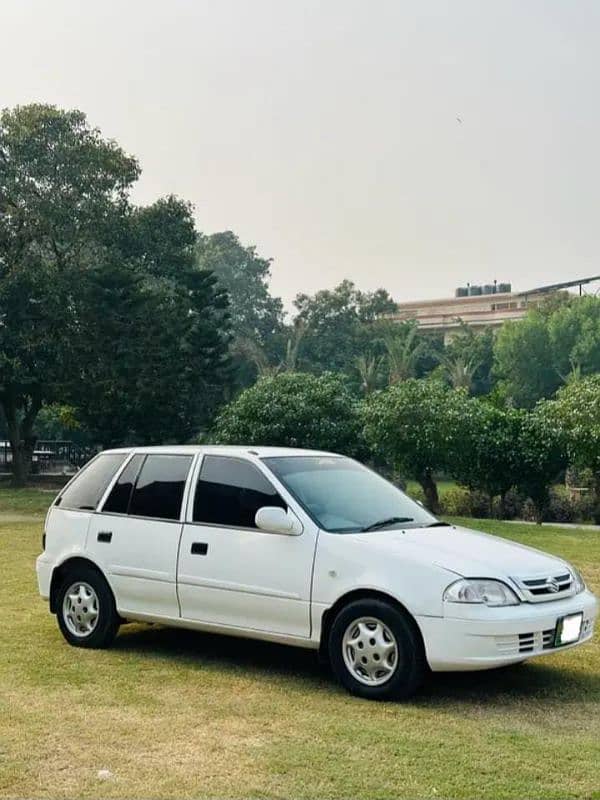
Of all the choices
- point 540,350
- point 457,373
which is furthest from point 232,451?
point 540,350

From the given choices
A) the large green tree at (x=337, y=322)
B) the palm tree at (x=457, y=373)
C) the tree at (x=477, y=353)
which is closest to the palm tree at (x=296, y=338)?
the large green tree at (x=337, y=322)

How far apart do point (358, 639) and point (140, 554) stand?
6.65 feet

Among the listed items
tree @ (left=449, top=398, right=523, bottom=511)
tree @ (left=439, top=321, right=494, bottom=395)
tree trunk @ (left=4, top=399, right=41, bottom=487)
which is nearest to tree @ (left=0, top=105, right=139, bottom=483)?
tree trunk @ (left=4, top=399, right=41, bottom=487)

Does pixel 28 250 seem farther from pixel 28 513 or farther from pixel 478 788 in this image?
pixel 478 788

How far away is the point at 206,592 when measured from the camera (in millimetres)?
7469

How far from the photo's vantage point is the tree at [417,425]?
73.0ft

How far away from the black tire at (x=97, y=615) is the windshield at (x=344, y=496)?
1.69m

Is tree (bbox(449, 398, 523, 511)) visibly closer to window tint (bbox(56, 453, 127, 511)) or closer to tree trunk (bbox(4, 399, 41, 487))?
window tint (bbox(56, 453, 127, 511))

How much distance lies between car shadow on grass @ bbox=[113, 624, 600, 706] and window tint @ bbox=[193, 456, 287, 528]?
108 centimetres

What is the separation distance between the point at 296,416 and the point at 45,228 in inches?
480

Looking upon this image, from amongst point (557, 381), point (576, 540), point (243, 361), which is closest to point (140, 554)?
point (576, 540)

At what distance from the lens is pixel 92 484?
337 inches

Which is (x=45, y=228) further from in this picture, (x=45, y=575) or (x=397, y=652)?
(x=397, y=652)

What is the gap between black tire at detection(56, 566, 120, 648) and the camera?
8.08 meters
